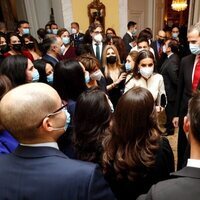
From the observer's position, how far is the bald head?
1.02 m

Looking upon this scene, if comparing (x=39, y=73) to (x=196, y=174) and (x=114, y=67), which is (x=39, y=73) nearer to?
(x=114, y=67)

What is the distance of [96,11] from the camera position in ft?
22.1

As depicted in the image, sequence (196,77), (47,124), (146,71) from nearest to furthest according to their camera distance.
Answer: (47,124), (196,77), (146,71)

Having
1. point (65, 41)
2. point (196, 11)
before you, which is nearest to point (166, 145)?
point (65, 41)

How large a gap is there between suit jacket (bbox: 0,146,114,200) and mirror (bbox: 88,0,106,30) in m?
6.36

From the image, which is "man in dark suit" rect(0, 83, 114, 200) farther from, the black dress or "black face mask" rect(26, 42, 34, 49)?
"black face mask" rect(26, 42, 34, 49)

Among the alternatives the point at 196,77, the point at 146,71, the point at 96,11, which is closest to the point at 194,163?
the point at 196,77

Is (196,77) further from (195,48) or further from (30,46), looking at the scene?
(30,46)

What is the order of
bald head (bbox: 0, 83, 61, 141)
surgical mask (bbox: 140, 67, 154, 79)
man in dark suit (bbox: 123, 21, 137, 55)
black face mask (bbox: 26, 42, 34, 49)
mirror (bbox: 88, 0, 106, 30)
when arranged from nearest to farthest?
1. bald head (bbox: 0, 83, 61, 141)
2. surgical mask (bbox: 140, 67, 154, 79)
3. black face mask (bbox: 26, 42, 34, 49)
4. man in dark suit (bbox: 123, 21, 137, 55)
5. mirror (bbox: 88, 0, 106, 30)

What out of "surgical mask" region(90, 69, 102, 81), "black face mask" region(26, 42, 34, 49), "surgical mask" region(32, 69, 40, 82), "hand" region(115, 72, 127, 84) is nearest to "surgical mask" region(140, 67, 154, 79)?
"hand" region(115, 72, 127, 84)

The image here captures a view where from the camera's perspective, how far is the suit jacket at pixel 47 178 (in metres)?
0.92

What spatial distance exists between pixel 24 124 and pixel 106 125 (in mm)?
684

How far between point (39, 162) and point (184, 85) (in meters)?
2.04

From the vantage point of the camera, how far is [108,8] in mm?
6824
